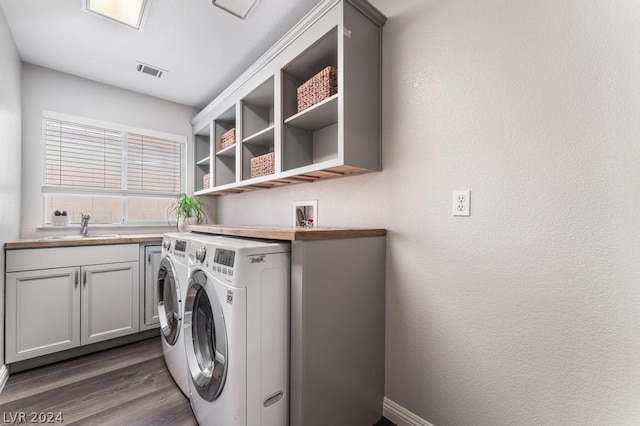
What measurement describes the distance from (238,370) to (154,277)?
193 centimetres

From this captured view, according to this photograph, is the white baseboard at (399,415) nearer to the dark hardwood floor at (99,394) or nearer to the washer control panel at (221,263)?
the dark hardwood floor at (99,394)

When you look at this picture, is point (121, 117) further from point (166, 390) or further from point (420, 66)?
point (420, 66)

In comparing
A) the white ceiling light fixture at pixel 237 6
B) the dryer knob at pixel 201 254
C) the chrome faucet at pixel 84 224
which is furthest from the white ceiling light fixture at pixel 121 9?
the chrome faucet at pixel 84 224

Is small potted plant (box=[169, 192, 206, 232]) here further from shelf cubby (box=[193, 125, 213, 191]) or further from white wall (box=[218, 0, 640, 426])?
white wall (box=[218, 0, 640, 426])

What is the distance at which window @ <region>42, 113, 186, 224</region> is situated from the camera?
2701mm

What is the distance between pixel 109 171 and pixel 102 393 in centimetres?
215

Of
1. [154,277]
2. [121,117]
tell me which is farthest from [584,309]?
[121,117]

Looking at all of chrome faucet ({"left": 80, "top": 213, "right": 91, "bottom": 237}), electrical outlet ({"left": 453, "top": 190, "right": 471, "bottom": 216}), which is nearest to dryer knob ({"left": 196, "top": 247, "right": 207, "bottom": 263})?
electrical outlet ({"left": 453, "top": 190, "right": 471, "bottom": 216})

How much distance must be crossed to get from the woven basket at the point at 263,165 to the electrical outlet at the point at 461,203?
1.33 meters

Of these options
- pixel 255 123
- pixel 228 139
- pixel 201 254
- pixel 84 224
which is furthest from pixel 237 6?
pixel 84 224

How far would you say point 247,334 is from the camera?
3.91 ft

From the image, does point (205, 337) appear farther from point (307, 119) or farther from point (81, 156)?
point (81, 156)

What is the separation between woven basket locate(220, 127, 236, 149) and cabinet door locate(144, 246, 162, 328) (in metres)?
1.21

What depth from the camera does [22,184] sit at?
2.52 m
